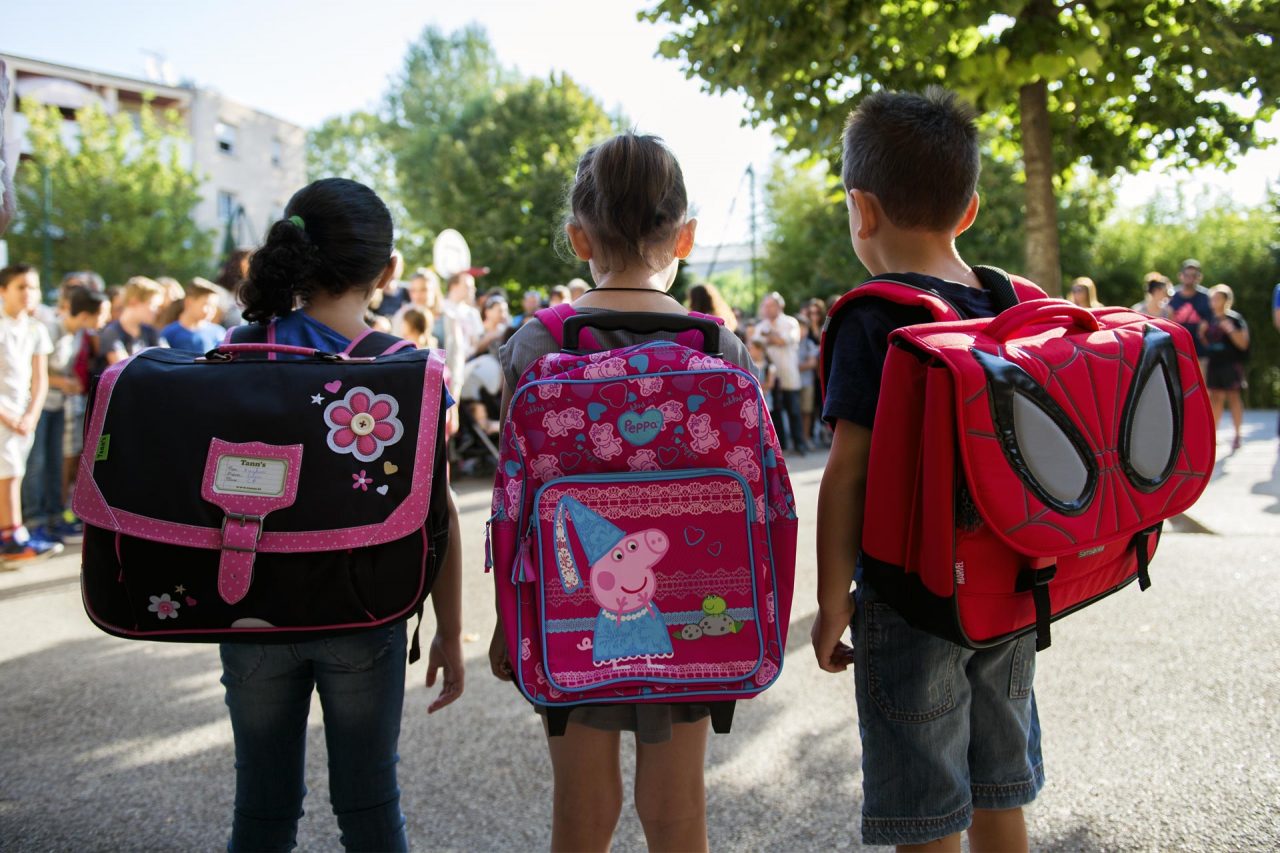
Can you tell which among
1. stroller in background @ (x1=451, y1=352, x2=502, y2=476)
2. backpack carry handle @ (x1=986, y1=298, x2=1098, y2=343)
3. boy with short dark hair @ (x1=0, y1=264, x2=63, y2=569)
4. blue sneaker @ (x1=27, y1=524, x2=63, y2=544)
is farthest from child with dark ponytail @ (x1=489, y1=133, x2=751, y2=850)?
stroller in background @ (x1=451, y1=352, x2=502, y2=476)

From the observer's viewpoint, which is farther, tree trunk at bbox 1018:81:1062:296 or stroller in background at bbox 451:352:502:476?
stroller in background at bbox 451:352:502:476

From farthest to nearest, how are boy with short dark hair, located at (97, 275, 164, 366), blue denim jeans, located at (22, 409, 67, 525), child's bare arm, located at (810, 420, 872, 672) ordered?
blue denim jeans, located at (22, 409, 67, 525) → boy with short dark hair, located at (97, 275, 164, 366) → child's bare arm, located at (810, 420, 872, 672)

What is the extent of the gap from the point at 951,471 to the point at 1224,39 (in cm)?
512

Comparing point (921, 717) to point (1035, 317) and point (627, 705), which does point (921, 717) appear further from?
point (1035, 317)

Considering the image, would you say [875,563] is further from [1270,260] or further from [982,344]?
[1270,260]

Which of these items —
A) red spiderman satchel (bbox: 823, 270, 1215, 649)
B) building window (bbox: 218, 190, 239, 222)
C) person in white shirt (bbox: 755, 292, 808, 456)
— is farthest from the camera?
building window (bbox: 218, 190, 239, 222)

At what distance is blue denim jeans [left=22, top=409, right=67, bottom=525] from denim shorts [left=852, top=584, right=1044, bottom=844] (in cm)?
714

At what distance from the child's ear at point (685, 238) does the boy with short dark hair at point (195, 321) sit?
5217mm

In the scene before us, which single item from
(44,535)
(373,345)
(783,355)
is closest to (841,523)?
(373,345)

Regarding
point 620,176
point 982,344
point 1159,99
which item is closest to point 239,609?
point 620,176

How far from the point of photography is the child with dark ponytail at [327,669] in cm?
204

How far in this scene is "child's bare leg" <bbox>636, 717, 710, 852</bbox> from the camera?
196 cm

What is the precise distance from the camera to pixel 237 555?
1.85 metres

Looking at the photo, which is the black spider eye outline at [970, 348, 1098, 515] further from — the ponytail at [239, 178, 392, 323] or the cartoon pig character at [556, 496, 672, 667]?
the ponytail at [239, 178, 392, 323]
